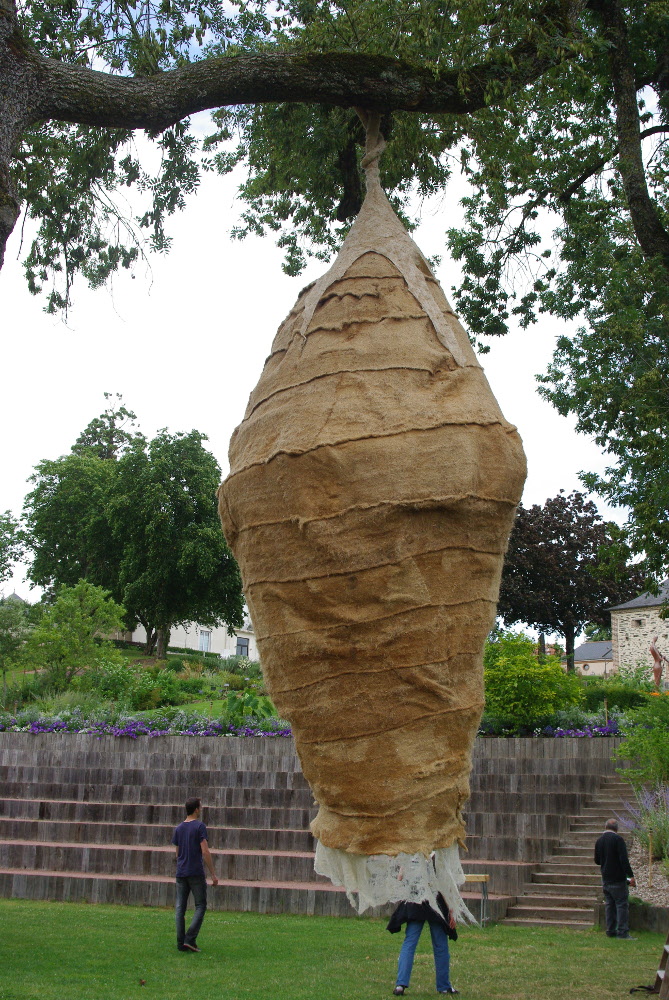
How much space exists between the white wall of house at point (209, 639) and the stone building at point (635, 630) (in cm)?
1788

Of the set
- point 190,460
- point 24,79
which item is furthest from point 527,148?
point 190,460

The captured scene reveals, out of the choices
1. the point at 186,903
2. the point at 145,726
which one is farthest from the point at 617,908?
the point at 145,726

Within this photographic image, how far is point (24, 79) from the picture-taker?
13.5 feet

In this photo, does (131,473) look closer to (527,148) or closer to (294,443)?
(527,148)

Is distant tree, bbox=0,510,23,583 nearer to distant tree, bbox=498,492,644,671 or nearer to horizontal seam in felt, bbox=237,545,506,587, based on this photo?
distant tree, bbox=498,492,644,671

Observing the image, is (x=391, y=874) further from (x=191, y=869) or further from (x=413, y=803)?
(x=191, y=869)

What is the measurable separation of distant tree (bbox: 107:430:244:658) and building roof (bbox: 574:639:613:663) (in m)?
29.3

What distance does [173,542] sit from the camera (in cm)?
3522

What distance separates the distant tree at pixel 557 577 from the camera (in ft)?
123

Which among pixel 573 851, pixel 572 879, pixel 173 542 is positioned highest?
pixel 173 542

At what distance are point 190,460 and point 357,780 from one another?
34.3m

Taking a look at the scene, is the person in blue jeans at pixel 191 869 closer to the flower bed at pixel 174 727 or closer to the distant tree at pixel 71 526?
the flower bed at pixel 174 727

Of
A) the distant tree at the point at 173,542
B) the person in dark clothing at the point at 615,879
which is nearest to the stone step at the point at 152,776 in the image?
the person in dark clothing at the point at 615,879

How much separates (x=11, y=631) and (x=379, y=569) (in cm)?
3089
